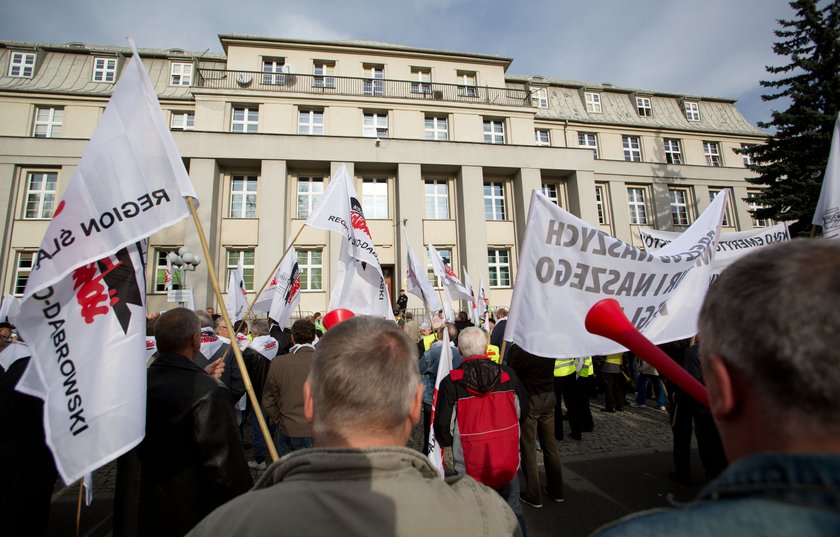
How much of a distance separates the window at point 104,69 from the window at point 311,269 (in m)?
17.5

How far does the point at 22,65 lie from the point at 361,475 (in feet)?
119

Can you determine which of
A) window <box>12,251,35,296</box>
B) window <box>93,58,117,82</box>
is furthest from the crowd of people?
window <box>93,58,117,82</box>

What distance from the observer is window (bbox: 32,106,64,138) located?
23531 mm

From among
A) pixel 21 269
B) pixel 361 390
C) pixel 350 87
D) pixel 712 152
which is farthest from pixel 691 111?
pixel 21 269

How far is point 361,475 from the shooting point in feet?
3.77

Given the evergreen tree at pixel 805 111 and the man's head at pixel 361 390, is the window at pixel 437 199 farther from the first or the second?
the man's head at pixel 361 390

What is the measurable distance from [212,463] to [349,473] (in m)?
1.78

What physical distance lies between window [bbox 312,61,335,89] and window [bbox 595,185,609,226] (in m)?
18.2

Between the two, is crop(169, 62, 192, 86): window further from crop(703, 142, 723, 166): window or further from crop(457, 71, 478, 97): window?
crop(703, 142, 723, 166): window

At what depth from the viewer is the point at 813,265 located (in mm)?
797

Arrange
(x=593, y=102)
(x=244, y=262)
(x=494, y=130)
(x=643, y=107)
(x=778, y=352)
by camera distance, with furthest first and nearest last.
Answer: (x=643, y=107) < (x=593, y=102) < (x=494, y=130) < (x=244, y=262) < (x=778, y=352)

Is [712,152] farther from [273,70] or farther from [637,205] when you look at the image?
[273,70]

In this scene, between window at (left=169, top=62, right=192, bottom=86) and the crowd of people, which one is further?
window at (left=169, top=62, right=192, bottom=86)

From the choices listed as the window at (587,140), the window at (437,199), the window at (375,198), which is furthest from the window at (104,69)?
the window at (587,140)
